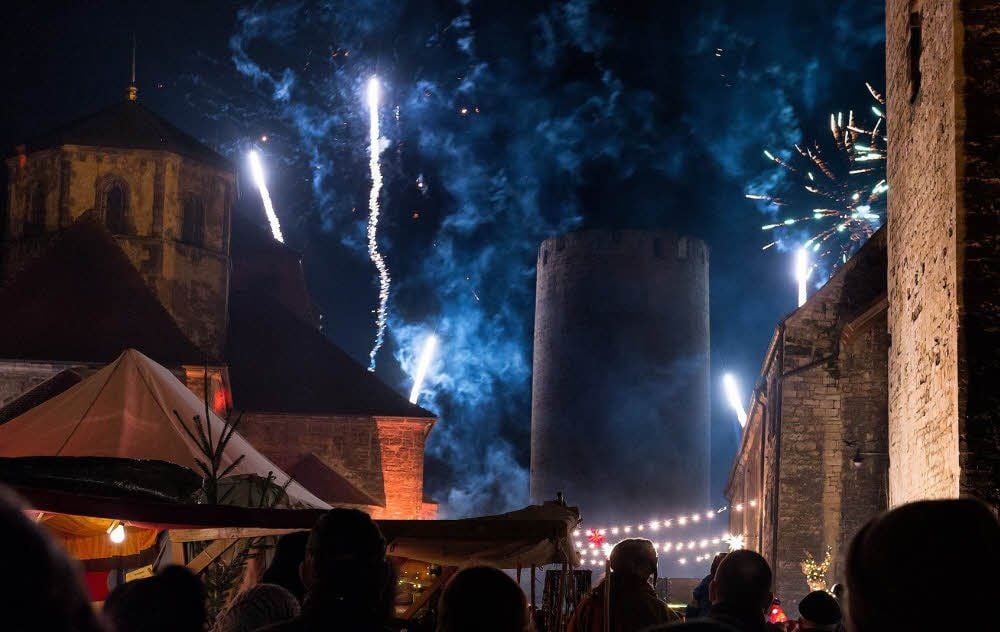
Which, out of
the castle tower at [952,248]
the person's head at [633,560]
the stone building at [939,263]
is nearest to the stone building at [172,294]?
the stone building at [939,263]

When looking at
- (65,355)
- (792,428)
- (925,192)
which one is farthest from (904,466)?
(65,355)

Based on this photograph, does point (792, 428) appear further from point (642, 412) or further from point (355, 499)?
point (642, 412)

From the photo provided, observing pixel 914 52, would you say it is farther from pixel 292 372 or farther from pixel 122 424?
pixel 292 372

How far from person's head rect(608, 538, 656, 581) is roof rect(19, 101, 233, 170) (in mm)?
27645

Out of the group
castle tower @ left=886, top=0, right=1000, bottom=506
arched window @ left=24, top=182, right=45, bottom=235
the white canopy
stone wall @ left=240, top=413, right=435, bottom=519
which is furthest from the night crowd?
arched window @ left=24, top=182, right=45, bottom=235

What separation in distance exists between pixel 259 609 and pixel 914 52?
9.24 metres

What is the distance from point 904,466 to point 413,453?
72.8ft

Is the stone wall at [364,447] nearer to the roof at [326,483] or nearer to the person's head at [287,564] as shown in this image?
the roof at [326,483]

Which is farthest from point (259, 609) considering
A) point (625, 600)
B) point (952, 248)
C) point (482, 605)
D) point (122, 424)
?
point (122, 424)

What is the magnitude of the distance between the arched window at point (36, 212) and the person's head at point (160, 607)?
96.6 feet

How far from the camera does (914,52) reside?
38.3ft

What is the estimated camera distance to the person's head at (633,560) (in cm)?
588

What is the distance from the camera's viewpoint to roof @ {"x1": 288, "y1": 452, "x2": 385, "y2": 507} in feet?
101

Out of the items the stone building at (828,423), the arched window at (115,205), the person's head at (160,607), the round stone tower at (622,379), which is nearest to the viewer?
the person's head at (160,607)
